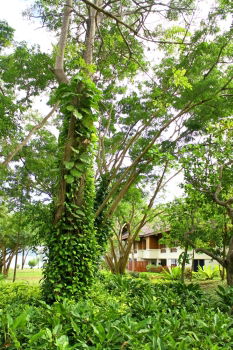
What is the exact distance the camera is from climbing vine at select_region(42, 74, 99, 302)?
561 centimetres

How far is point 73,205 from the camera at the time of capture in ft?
19.0

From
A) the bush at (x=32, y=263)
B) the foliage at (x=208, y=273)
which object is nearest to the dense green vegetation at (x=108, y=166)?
the foliage at (x=208, y=273)

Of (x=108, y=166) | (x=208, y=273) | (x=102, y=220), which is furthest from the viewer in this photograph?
(x=208, y=273)

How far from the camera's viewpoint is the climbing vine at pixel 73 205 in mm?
5605

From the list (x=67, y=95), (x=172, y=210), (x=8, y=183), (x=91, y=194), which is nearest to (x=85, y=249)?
(x=91, y=194)

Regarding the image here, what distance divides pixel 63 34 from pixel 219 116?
475 centimetres

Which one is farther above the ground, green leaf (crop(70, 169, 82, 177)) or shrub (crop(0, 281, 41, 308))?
green leaf (crop(70, 169, 82, 177))

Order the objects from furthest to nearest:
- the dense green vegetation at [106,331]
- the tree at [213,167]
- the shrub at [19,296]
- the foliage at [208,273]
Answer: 1. the foliage at [208,273]
2. the tree at [213,167]
3. the shrub at [19,296]
4. the dense green vegetation at [106,331]

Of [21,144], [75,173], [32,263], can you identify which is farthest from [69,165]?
[32,263]

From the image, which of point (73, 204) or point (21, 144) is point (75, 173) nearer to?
point (73, 204)

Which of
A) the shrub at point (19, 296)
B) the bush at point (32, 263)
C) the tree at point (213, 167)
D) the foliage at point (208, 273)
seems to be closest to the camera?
the shrub at point (19, 296)

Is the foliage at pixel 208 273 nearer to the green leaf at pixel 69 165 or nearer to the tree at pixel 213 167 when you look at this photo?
the tree at pixel 213 167

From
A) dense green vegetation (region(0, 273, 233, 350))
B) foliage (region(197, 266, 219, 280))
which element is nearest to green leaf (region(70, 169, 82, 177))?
dense green vegetation (region(0, 273, 233, 350))

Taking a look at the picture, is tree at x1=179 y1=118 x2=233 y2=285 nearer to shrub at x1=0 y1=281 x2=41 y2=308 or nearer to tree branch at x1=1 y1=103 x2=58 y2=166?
shrub at x1=0 y1=281 x2=41 y2=308
